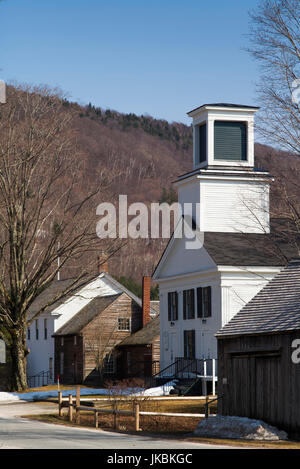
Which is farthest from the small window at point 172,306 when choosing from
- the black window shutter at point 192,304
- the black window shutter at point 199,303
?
the black window shutter at point 199,303

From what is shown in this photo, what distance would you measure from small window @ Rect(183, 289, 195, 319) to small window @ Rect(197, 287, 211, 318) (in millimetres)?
820

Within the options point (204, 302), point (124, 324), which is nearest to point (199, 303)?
point (204, 302)

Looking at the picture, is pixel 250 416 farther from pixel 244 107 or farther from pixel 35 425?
pixel 244 107

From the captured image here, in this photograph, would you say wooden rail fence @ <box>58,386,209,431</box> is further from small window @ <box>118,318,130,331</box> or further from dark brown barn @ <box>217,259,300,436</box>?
small window @ <box>118,318,130,331</box>

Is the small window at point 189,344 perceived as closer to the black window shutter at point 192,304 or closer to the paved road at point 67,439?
the black window shutter at point 192,304

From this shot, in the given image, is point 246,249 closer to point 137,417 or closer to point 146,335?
point 146,335

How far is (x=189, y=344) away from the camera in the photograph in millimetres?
48125

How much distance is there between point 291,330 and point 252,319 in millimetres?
3095

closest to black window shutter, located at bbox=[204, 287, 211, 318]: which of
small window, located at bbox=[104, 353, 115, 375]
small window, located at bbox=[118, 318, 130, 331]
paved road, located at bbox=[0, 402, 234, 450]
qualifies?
small window, located at bbox=[104, 353, 115, 375]

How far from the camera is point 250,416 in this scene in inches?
1040

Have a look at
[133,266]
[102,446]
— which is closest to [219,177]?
A: [102,446]

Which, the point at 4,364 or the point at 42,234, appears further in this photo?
the point at 4,364

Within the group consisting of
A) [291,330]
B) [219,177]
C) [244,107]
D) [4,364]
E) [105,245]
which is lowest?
[4,364]

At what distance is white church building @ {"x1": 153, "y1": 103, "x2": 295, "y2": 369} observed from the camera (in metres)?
45.2
